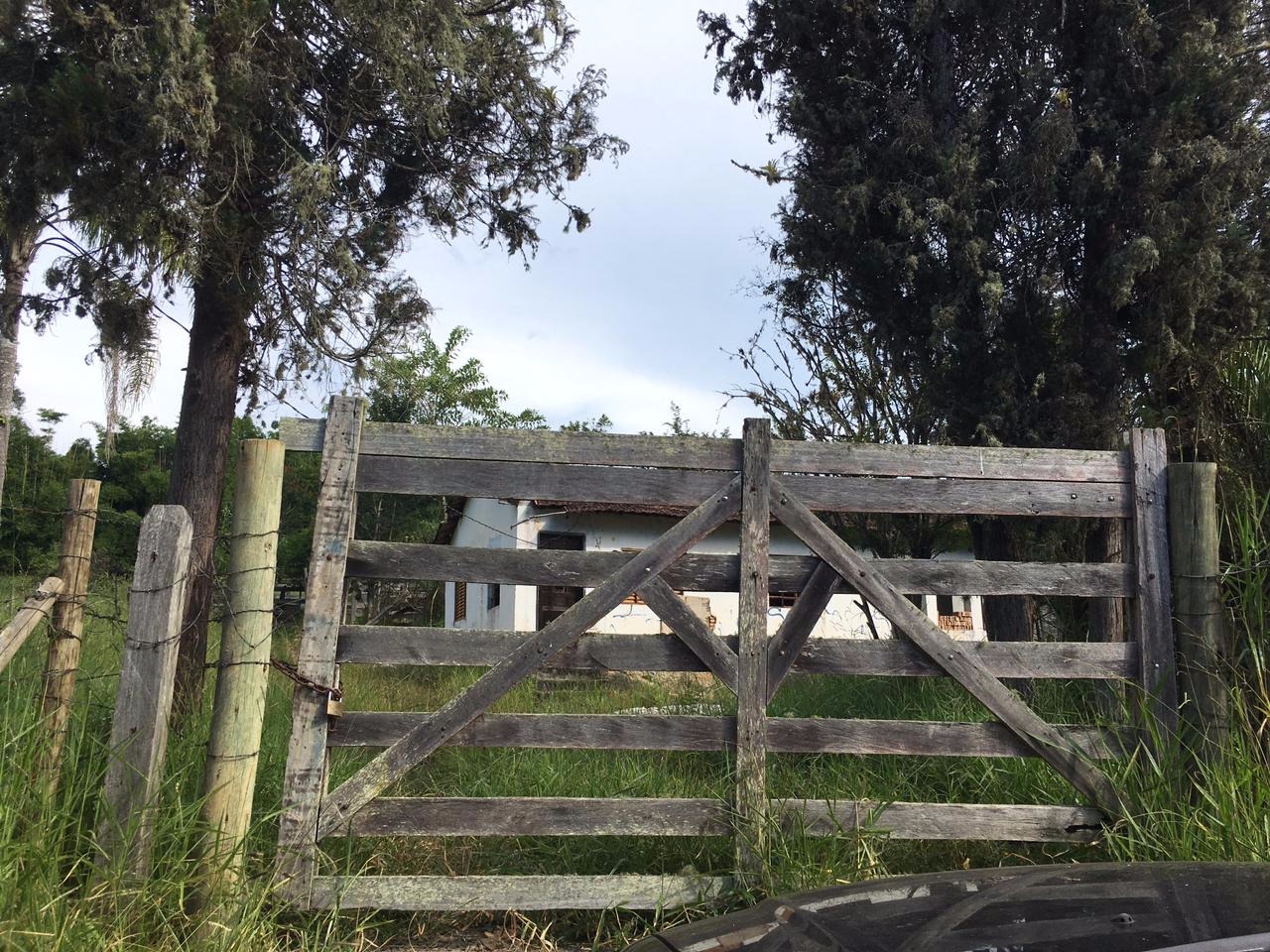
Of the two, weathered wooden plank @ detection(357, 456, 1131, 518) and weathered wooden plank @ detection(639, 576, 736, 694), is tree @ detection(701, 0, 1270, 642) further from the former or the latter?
weathered wooden plank @ detection(639, 576, 736, 694)

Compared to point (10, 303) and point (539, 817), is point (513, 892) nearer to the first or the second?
point (539, 817)

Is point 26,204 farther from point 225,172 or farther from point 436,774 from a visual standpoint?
point 436,774

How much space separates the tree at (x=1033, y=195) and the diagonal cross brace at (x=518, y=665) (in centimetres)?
425

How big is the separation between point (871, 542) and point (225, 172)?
7.50 m

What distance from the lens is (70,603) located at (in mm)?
3979

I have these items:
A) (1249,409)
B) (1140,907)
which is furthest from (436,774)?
(1249,409)

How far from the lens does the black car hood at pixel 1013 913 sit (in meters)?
1.73

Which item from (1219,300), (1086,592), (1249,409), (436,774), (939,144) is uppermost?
(939,144)

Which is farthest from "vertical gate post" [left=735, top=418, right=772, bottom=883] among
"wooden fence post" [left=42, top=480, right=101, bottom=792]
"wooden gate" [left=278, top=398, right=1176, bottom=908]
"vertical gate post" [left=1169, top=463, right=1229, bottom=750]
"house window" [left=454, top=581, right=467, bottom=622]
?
"house window" [left=454, top=581, right=467, bottom=622]

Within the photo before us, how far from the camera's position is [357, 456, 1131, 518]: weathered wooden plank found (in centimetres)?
403

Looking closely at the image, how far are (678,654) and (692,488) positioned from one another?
2.28ft

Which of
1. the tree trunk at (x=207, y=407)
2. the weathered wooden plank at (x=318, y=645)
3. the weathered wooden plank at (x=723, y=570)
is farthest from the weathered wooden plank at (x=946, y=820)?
the tree trunk at (x=207, y=407)

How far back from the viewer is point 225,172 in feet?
22.8

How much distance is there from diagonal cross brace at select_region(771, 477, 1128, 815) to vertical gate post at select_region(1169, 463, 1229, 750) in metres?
0.56
